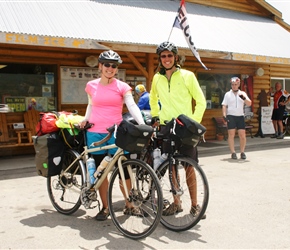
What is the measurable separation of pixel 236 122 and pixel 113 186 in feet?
15.6

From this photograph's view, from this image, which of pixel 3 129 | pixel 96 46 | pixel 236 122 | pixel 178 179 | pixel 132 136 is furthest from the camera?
pixel 3 129

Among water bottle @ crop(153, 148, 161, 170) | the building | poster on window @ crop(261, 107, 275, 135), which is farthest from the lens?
poster on window @ crop(261, 107, 275, 135)

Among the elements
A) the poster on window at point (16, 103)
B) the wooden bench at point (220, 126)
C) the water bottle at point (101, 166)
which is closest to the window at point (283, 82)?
the wooden bench at point (220, 126)

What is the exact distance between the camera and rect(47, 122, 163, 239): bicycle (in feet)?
11.2

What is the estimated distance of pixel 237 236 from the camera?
11.5 feet

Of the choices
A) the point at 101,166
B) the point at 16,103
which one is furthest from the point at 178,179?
the point at 16,103

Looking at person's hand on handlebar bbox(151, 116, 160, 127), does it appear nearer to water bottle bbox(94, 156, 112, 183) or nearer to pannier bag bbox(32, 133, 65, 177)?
water bottle bbox(94, 156, 112, 183)

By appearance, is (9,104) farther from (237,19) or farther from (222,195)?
(237,19)

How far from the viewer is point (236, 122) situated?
7941mm

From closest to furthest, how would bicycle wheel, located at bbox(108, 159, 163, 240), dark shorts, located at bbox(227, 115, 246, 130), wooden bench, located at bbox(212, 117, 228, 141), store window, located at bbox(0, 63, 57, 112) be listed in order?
bicycle wheel, located at bbox(108, 159, 163, 240) → dark shorts, located at bbox(227, 115, 246, 130) → store window, located at bbox(0, 63, 57, 112) → wooden bench, located at bbox(212, 117, 228, 141)

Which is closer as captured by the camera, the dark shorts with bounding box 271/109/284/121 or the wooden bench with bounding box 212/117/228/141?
the wooden bench with bounding box 212/117/228/141

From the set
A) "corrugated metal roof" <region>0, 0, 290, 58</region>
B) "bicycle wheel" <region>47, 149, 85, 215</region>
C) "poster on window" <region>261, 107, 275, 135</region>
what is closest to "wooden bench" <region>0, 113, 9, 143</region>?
"corrugated metal roof" <region>0, 0, 290, 58</region>

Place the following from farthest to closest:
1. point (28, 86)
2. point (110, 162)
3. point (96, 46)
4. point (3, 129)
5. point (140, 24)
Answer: point (140, 24)
point (28, 86)
point (3, 129)
point (96, 46)
point (110, 162)

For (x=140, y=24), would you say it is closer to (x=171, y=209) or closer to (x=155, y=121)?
(x=155, y=121)
